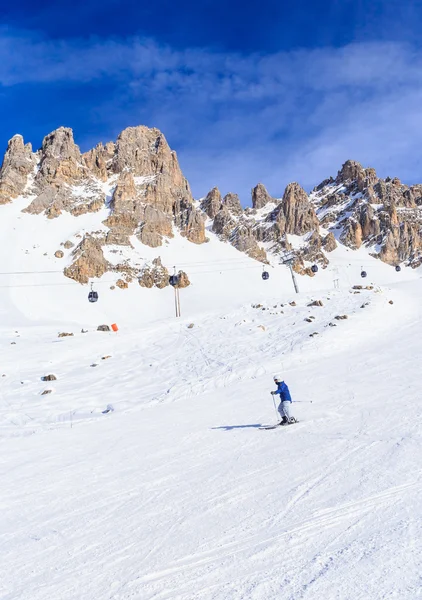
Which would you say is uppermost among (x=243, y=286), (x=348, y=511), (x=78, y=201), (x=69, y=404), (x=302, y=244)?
(x=78, y=201)

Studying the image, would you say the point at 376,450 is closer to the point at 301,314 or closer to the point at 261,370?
the point at 261,370

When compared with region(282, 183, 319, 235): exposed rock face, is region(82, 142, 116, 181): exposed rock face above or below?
above

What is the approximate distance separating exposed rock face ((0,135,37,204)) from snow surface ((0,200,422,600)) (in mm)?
74017

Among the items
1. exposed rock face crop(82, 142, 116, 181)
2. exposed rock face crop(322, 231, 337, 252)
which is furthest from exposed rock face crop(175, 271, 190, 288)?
exposed rock face crop(322, 231, 337, 252)

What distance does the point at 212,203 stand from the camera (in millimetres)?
124562

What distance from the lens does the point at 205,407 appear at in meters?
15.6

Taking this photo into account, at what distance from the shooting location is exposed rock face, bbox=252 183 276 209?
14438cm

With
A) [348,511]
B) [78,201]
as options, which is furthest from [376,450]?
[78,201]

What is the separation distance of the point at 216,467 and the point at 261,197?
5670 inches

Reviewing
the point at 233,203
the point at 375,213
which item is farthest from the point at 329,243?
the point at 233,203

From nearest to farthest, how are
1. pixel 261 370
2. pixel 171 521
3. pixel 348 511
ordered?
pixel 348 511
pixel 171 521
pixel 261 370

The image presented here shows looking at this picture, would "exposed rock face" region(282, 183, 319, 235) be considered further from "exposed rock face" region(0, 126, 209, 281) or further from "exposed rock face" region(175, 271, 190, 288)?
"exposed rock face" region(175, 271, 190, 288)

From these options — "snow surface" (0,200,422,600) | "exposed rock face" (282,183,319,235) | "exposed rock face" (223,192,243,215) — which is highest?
"exposed rock face" (223,192,243,215)

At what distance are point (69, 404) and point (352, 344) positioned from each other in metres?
17.0
